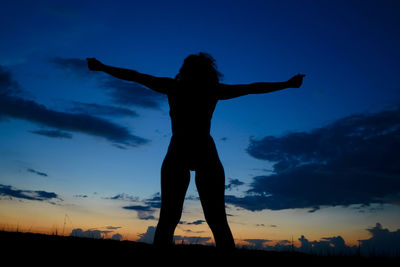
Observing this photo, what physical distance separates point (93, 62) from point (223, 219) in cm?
276

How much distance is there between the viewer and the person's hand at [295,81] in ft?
16.8

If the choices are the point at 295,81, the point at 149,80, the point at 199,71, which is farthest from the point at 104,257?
the point at 295,81

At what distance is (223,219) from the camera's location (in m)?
4.24

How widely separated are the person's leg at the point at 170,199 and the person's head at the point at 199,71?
1116mm

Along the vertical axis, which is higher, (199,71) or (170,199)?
(199,71)

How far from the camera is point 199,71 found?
470cm

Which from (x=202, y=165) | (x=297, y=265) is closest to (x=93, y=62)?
(x=202, y=165)

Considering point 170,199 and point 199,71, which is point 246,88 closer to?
point 199,71

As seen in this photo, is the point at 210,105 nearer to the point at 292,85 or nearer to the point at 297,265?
the point at 292,85

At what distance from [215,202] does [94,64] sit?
8.23 feet

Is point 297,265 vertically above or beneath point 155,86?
beneath

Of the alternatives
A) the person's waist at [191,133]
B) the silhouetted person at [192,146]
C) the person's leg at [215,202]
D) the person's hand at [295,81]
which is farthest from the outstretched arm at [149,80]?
the person's hand at [295,81]

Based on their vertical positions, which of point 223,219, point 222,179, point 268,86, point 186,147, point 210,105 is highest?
point 268,86

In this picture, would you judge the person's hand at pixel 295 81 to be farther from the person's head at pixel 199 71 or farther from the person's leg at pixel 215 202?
the person's leg at pixel 215 202
